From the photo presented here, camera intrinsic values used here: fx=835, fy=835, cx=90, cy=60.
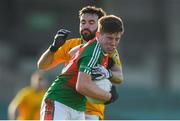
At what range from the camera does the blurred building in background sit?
2227 centimetres

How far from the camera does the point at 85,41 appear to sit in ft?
27.2

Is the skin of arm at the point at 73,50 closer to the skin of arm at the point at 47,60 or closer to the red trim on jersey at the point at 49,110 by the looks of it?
the skin of arm at the point at 47,60

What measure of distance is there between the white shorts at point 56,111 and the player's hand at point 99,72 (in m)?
0.55

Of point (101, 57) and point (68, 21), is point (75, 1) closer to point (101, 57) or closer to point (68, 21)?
point (68, 21)

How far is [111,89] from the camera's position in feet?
25.0

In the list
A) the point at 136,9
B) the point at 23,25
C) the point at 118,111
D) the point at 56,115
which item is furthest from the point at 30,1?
the point at 56,115

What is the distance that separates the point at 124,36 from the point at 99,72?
16387 mm

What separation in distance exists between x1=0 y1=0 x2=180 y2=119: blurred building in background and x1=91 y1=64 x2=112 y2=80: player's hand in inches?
543

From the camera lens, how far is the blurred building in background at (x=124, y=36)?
2227cm

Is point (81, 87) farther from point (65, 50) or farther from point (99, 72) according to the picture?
point (65, 50)

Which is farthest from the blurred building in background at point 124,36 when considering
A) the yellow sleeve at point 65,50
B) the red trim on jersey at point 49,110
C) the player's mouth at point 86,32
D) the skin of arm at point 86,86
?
the skin of arm at point 86,86

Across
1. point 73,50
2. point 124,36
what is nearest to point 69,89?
point 73,50

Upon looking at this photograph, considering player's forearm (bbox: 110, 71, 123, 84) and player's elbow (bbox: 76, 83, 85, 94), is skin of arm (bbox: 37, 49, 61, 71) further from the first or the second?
player's elbow (bbox: 76, 83, 85, 94)

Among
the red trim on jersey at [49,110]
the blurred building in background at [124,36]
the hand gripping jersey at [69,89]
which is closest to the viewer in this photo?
the hand gripping jersey at [69,89]
